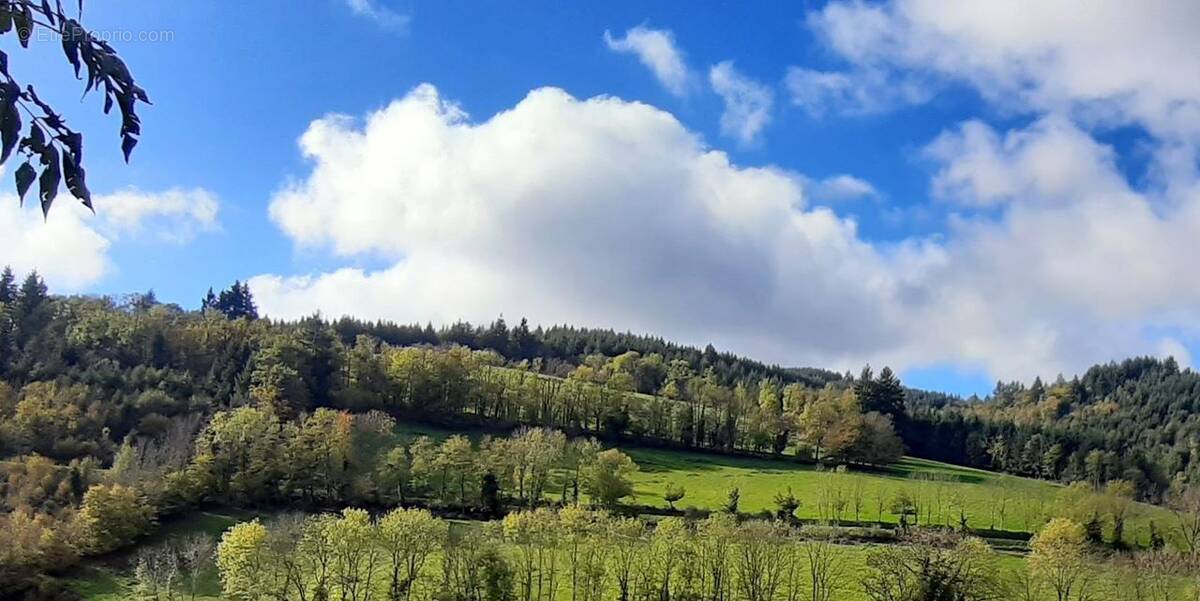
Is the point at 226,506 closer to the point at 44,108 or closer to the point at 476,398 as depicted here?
the point at 476,398

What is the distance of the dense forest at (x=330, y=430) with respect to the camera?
85.6 meters

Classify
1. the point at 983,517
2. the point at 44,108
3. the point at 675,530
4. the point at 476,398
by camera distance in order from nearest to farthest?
1. the point at 44,108
2. the point at 675,530
3. the point at 983,517
4. the point at 476,398

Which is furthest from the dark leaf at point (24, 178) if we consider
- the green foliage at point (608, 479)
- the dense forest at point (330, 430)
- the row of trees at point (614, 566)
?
the green foliage at point (608, 479)

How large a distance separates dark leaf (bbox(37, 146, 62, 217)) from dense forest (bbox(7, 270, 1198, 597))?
243 feet

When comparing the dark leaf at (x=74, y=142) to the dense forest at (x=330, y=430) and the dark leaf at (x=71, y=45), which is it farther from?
the dense forest at (x=330, y=430)

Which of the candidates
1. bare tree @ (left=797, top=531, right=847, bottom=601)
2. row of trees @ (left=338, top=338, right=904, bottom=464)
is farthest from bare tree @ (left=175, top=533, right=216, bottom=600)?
row of trees @ (left=338, top=338, right=904, bottom=464)

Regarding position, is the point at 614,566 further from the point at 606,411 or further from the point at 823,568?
the point at 606,411

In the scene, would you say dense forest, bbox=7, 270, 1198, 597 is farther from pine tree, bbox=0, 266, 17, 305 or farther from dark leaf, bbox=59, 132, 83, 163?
dark leaf, bbox=59, 132, 83, 163

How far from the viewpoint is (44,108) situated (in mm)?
4465

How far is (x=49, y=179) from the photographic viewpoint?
4520 millimetres

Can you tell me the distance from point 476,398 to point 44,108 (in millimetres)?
140063

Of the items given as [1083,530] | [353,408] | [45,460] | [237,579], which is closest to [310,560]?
[237,579]

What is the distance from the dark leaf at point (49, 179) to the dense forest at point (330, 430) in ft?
243

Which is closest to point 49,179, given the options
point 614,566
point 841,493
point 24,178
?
point 24,178
